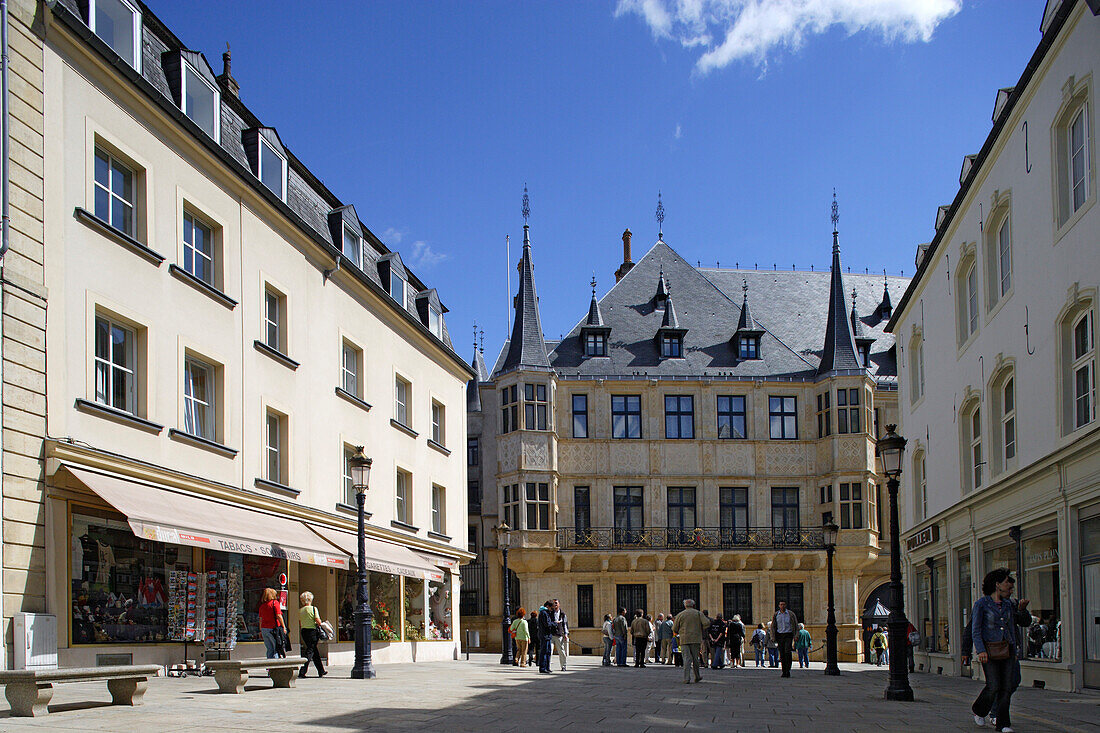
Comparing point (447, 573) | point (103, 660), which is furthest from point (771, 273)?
point (103, 660)

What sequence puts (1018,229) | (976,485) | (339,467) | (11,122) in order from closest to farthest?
(11,122)
(1018,229)
(976,485)
(339,467)

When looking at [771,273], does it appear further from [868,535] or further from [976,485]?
[976,485]

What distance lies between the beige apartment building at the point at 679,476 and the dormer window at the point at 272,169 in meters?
23.0

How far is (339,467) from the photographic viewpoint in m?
27.3

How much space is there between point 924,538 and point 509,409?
21183 millimetres

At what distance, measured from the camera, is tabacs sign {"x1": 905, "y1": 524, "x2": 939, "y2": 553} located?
95.3 feet

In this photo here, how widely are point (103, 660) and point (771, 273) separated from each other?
46668 mm

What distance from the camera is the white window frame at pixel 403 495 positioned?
3222 centimetres

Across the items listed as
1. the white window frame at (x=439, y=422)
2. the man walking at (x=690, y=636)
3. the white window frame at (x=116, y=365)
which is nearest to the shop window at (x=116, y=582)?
the white window frame at (x=116, y=365)

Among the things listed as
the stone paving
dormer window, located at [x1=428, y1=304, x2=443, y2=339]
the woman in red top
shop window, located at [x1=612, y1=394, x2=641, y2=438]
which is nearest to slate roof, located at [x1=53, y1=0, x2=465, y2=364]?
dormer window, located at [x1=428, y1=304, x2=443, y2=339]

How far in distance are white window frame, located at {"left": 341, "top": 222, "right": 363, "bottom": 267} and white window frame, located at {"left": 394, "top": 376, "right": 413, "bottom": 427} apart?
390cm

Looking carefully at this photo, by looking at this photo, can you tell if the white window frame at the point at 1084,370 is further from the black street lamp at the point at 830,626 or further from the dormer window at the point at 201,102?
the dormer window at the point at 201,102

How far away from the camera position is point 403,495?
32.8m

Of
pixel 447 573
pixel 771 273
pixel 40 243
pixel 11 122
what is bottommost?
pixel 447 573
